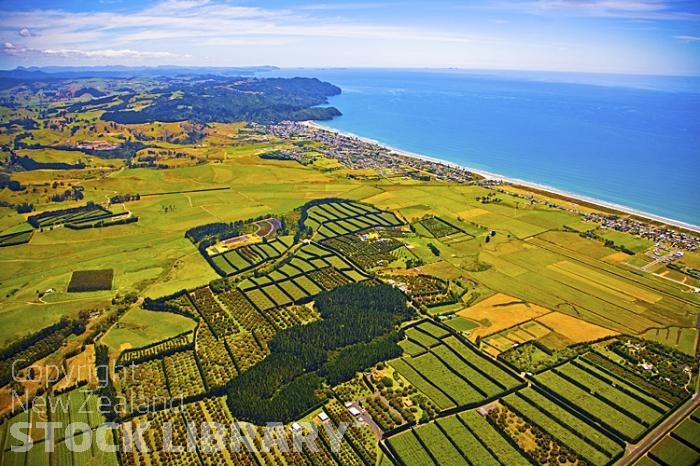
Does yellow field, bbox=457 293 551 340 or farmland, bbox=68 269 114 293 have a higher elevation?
yellow field, bbox=457 293 551 340

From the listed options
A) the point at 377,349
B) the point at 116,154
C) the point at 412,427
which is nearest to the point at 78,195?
the point at 116,154

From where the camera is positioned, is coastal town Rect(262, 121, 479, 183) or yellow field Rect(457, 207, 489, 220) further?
coastal town Rect(262, 121, 479, 183)

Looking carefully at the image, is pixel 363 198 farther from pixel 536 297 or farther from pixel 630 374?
pixel 630 374

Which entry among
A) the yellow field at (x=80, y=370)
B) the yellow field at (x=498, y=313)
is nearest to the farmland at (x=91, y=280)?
the yellow field at (x=80, y=370)

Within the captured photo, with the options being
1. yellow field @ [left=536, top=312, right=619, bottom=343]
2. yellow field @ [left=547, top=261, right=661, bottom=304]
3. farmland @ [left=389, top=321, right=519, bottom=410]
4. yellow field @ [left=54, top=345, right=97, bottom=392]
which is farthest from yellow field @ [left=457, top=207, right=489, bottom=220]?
yellow field @ [left=54, top=345, right=97, bottom=392]

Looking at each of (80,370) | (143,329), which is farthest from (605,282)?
(80,370)

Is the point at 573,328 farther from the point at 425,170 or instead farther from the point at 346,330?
the point at 425,170

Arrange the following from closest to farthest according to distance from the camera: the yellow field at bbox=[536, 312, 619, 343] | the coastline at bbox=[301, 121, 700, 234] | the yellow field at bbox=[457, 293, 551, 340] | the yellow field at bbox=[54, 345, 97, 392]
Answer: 1. the yellow field at bbox=[54, 345, 97, 392]
2. the yellow field at bbox=[536, 312, 619, 343]
3. the yellow field at bbox=[457, 293, 551, 340]
4. the coastline at bbox=[301, 121, 700, 234]

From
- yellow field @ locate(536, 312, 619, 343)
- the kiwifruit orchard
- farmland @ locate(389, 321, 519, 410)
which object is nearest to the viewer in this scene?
the kiwifruit orchard

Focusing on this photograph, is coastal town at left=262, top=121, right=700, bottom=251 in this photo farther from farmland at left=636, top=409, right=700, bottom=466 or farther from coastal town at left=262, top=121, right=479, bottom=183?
farmland at left=636, top=409, right=700, bottom=466
